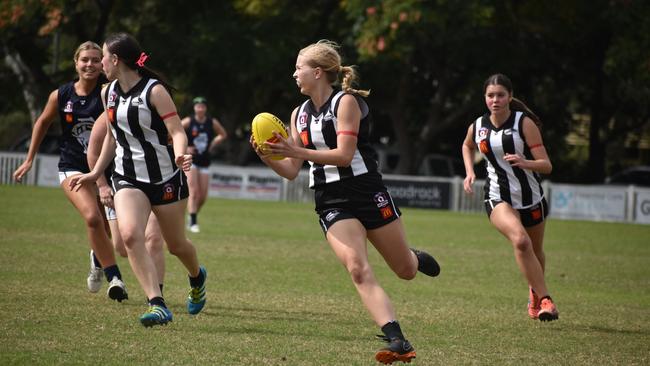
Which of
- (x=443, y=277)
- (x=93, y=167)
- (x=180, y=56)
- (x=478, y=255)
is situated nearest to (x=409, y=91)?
(x=180, y=56)

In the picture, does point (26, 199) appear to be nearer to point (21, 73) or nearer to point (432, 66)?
point (21, 73)

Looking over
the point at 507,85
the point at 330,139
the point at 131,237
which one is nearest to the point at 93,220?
the point at 131,237

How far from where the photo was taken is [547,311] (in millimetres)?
9000

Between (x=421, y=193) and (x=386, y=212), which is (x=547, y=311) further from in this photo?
(x=421, y=193)

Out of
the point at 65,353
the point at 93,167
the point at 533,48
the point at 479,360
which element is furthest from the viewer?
the point at 533,48

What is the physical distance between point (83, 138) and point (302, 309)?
258 centimetres

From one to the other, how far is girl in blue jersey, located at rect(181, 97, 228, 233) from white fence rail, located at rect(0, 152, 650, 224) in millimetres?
12473

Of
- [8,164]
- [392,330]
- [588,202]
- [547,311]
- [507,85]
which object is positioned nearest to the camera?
[392,330]

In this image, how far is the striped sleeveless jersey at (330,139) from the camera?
684 centimetres

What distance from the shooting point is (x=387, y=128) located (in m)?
45.7

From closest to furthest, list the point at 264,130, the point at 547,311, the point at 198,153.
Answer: the point at 264,130
the point at 547,311
the point at 198,153

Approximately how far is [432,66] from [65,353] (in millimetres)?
31129

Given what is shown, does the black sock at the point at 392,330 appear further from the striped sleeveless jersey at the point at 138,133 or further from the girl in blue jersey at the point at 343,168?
the striped sleeveless jersey at the point at 138,133

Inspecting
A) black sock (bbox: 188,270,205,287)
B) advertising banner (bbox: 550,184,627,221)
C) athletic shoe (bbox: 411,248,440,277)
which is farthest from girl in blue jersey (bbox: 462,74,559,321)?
advertising banner (bbox: 550,184,627,221)
